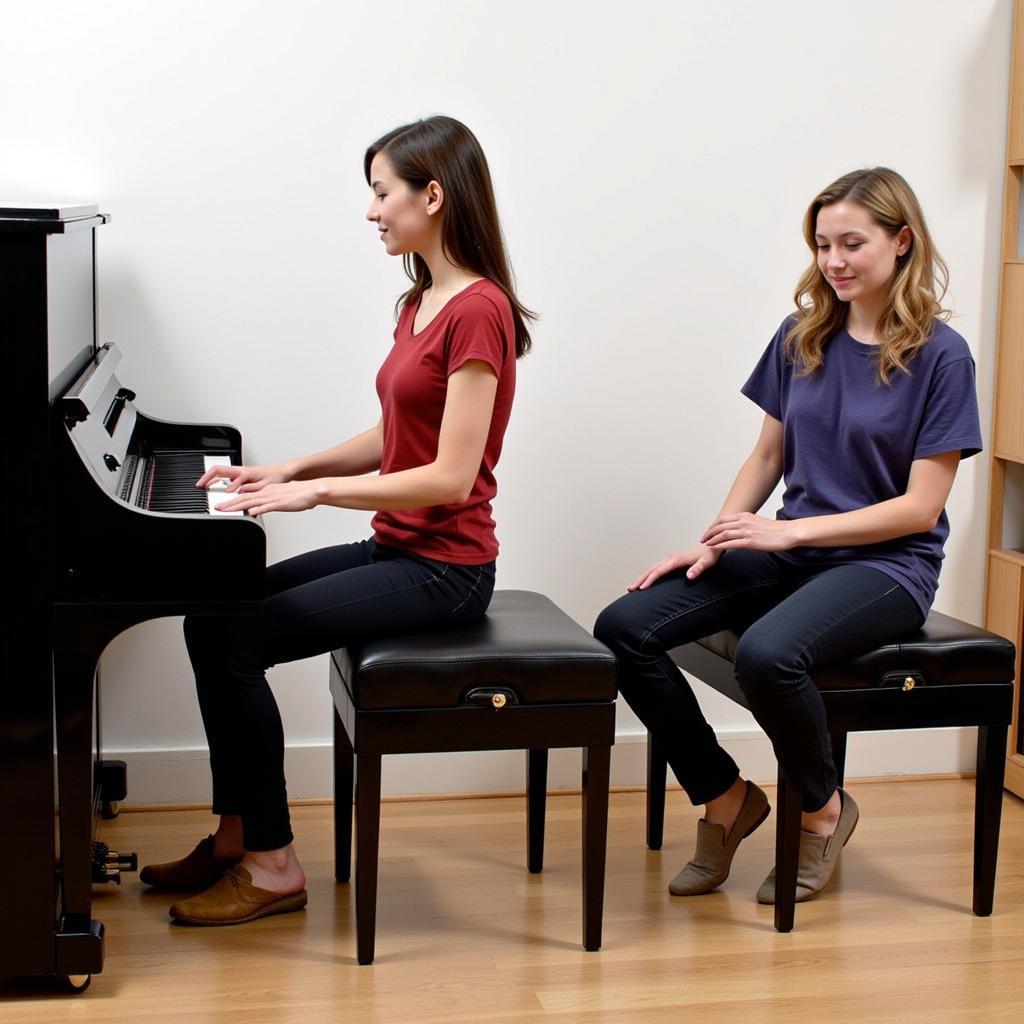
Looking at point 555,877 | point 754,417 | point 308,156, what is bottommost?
point 555,877

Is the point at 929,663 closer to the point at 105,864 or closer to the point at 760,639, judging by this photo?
the point at 760,639

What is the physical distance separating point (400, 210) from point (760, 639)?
895 millimetres

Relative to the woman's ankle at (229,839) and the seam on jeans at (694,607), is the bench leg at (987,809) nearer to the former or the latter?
the seam on jeans at (694,607)

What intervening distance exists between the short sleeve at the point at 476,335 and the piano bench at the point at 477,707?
0.43 meters

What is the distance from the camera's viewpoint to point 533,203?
2.92m

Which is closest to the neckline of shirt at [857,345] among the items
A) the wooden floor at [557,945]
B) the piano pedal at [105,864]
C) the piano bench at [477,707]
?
the piano bench at [477,707]

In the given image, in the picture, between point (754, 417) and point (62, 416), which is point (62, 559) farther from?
point (754, 417)

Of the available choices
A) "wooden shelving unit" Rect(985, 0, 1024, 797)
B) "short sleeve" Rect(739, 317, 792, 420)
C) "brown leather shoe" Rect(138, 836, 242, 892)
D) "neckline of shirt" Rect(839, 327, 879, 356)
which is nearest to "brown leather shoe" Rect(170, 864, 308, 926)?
"brown leather shoe" Rect(138, 836, 242, 892)

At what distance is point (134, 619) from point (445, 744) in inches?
19.9

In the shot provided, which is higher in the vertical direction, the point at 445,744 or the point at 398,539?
the point at 398,539

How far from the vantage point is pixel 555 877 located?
2.64m

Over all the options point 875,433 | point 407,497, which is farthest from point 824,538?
point 407,497

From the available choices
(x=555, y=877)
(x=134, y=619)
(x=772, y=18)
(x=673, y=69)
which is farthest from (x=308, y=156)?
(x=555, y=877)

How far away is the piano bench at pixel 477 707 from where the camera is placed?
7.18 ft
